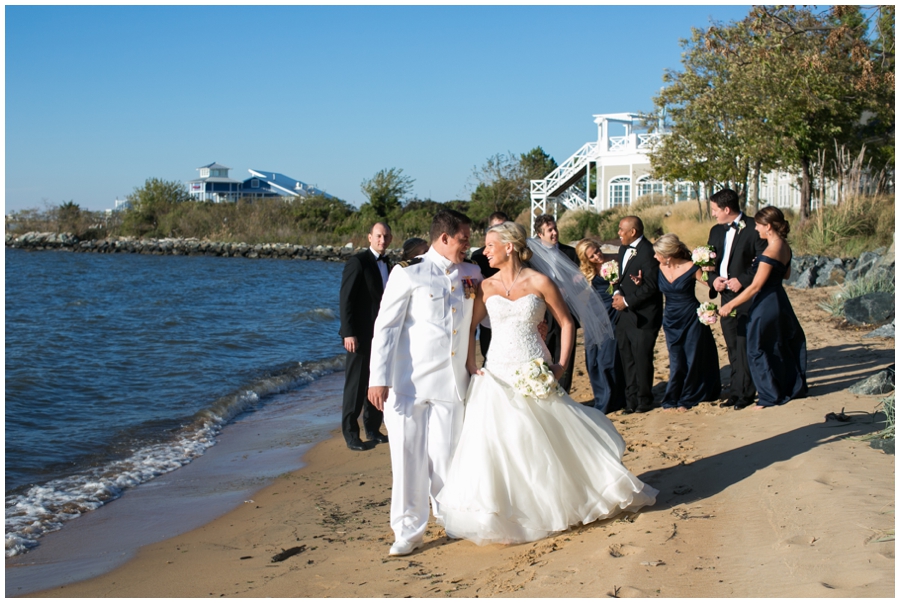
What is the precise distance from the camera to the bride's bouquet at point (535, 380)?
5156 mm

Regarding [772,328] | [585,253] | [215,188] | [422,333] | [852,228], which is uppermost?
[215,188]

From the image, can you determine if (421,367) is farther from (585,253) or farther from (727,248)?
(727,248)

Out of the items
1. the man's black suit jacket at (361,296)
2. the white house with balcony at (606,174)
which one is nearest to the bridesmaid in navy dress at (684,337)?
the man's black suit jacket at (361,296)

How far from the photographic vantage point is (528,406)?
16.9ft

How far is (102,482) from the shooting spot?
8234mm

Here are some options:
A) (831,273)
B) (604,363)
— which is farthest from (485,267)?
(831,273)

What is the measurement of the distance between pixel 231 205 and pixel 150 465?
258 ft

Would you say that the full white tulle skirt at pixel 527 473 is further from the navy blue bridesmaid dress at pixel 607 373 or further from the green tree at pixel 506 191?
the green tree at pixel 506 191

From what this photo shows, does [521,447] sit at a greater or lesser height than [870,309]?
lesser

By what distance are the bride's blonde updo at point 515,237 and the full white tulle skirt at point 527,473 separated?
85cm

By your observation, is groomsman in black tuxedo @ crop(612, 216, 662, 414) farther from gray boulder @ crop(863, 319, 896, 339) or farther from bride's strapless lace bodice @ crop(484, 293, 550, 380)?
gray boulder @ crop(863, 319, 896, 339)

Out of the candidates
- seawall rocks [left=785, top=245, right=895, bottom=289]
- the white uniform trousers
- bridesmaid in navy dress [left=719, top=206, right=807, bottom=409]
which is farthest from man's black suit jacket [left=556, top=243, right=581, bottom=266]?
seawall rocks [left=785, top=245, right=895, bottom=289]

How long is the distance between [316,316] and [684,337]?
1811cm

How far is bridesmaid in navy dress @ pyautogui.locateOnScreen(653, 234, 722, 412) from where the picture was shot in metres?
8.29
